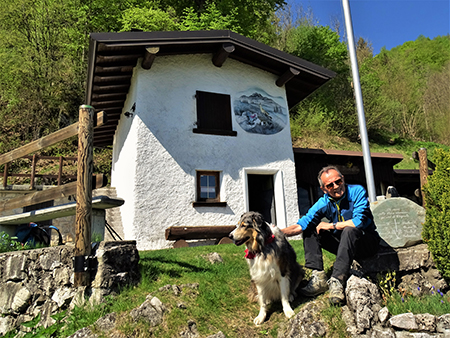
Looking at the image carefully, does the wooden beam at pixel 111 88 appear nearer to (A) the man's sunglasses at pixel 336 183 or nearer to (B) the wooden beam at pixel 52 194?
(B) the wooden beam at pixel 52 194

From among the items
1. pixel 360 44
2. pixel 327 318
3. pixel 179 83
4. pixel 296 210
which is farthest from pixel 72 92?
pixel 360 44

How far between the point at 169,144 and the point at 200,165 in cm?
108

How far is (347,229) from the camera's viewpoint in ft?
14.1

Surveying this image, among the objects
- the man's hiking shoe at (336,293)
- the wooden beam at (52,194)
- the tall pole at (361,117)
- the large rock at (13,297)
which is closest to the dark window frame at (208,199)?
the tall pole at (361,117)

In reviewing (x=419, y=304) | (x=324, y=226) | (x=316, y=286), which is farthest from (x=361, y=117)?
(x=419, y=304)

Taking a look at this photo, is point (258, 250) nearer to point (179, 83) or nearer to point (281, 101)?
point (179, 83)

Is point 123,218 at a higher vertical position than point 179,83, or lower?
lower

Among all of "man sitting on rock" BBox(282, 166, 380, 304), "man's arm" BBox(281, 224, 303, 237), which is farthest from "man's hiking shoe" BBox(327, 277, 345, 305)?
"man's arm" BBox(281, 224, 303, 237)

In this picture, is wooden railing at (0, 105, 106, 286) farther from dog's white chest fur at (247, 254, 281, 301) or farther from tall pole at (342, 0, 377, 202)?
tall pole at (342, 0, 377, 202)

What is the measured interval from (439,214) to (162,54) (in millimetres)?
8553

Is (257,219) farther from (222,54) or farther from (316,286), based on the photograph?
(222,54)

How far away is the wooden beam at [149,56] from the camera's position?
996cm

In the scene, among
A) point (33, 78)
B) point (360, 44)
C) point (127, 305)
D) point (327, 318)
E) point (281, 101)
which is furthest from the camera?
point (360, 44)

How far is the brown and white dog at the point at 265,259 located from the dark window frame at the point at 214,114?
6.92 m
